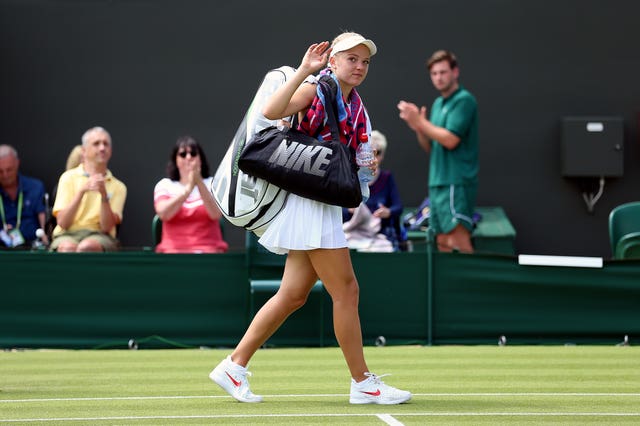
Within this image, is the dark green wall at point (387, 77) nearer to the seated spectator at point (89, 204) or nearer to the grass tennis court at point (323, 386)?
the seated spectator at point (89, 204)

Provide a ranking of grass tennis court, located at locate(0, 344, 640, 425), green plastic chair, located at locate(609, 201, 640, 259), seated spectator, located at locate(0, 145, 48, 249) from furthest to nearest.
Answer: seated spectator, located at locate(0, 145, 48, 249), green plastic chair, located at locate(609, 201, 640, 259), grass tennis court, located at locate(0, 344, 640, 425)

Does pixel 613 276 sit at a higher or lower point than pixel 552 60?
lower

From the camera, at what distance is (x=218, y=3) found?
13680mm

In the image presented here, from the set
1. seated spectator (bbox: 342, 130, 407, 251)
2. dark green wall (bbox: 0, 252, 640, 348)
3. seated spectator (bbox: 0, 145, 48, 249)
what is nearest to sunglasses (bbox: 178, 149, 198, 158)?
dark green wall (bbox: 0, 252, 640, 348)

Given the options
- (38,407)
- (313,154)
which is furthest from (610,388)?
(38,407)

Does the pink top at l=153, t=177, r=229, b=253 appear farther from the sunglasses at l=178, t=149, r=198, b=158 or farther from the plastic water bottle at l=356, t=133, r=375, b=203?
the plastic water bottle at l=356, t=133, r=375, b=203

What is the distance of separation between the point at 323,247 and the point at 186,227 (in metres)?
4.98

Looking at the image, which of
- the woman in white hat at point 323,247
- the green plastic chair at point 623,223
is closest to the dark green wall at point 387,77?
the green plastic chair at point 623,223

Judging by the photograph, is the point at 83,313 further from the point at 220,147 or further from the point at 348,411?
the point at 348,411

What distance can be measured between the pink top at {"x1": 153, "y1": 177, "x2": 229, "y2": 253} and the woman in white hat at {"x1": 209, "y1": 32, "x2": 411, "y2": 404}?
462cm

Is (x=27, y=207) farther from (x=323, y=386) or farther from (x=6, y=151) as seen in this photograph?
(x=323, y=386)

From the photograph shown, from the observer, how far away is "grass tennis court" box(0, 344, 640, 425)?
19.2ft

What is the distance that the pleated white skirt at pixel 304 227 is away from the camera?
6109 millimetres

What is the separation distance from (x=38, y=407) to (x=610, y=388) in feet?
10.4
